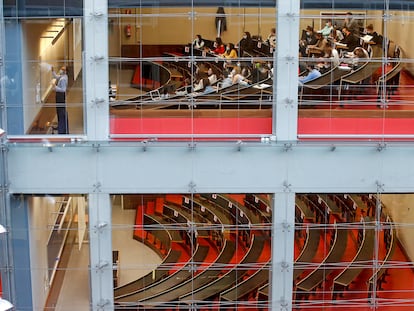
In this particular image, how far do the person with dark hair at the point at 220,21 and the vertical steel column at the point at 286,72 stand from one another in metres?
0.37

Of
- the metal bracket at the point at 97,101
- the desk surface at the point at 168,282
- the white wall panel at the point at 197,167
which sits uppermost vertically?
the metal bracket at the point at 97,101

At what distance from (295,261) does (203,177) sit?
0.72 metres

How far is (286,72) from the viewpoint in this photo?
14.0ft

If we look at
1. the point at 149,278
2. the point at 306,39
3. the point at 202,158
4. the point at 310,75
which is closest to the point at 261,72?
the point at 310,75

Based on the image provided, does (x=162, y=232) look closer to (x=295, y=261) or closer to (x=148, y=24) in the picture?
(x=295, y=261)

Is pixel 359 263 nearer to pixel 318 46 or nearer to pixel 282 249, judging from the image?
pixel 282 249

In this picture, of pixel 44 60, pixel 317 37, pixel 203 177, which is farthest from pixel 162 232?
pixel 317 37

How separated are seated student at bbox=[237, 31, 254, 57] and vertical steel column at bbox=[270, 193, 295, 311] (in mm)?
881

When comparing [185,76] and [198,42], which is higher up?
[198,42]

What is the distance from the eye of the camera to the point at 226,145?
14.0ft

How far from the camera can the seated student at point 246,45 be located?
4.65 meters

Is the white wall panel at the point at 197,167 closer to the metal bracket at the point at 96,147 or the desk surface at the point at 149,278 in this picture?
the metal bracket at the point at 96,147

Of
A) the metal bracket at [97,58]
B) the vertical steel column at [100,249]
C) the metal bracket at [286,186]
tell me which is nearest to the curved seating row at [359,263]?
the metal bracket at [286,186]

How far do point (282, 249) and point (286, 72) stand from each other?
3.03ft
